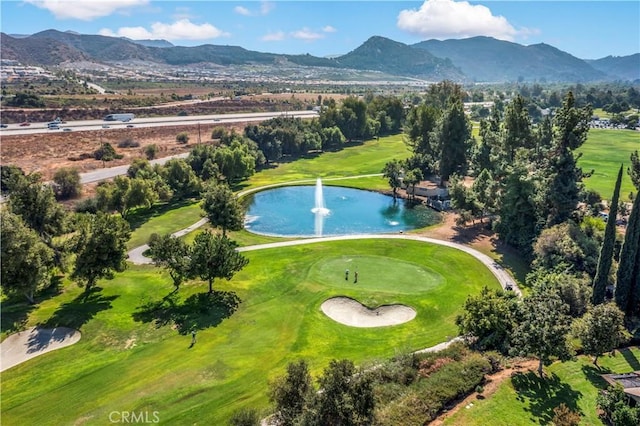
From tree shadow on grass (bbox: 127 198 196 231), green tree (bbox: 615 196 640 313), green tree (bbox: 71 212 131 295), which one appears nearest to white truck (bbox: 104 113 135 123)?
tree shadow on grass (bbox: 127 198 196 231)

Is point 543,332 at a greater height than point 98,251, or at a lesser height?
greater

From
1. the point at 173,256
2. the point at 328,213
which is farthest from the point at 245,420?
the point at 328,213

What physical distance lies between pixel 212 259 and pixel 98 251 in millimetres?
12088

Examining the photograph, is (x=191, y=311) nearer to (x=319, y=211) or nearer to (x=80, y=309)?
(x=80, y=309)

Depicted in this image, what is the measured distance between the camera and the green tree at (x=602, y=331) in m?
29.8

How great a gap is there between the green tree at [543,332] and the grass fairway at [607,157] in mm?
56003

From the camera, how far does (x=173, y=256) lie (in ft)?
142

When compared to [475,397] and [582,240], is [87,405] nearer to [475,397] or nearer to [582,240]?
[475,397]

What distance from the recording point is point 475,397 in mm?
28484

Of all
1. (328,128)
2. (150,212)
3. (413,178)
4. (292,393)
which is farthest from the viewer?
(328,128)

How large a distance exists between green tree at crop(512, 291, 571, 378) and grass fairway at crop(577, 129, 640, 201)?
56.0 meters

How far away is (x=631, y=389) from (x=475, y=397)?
1014 cm

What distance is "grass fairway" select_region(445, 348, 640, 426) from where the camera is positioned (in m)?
26.4

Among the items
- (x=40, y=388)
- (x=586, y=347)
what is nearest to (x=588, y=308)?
(x=586, y=347)
